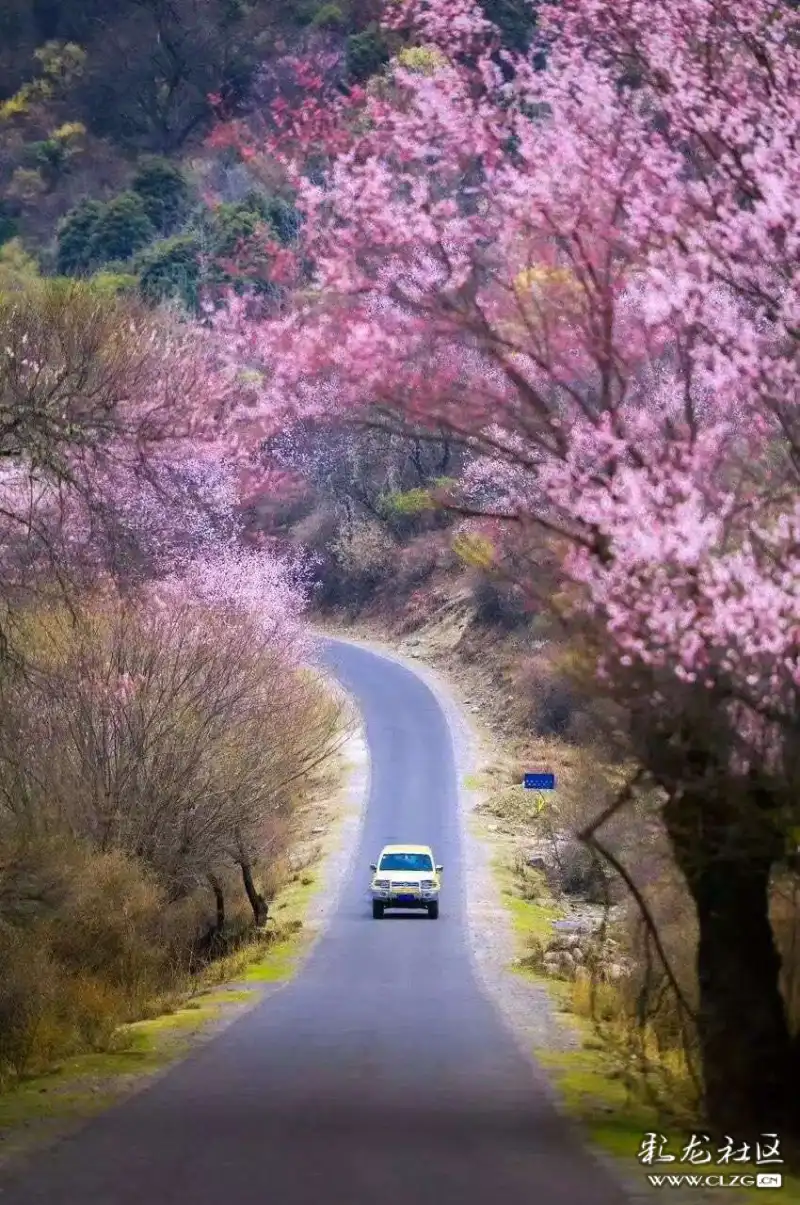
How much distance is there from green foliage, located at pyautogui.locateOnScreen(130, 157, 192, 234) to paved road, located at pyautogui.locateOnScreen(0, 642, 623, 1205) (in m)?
43.2

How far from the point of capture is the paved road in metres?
12.4

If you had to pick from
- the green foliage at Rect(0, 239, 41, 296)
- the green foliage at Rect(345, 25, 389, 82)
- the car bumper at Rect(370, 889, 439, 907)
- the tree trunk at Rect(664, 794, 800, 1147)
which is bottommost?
the car bumper at Rect(370, 889, 439, 907)

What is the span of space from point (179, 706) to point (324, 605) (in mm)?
58556

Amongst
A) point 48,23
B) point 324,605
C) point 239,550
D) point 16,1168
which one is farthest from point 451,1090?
point 48,23

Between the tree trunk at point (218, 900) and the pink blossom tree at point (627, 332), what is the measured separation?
2240 centimetres

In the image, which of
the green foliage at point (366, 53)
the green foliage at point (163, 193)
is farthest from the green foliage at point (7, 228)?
the green foliage at point (366, 53)

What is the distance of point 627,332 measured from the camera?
15.2 metres


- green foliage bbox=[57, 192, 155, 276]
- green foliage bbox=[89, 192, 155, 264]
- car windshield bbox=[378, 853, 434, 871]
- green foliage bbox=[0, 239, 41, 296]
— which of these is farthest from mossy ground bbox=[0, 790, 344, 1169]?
green foliage bbox=[89, 192, 155, 264]

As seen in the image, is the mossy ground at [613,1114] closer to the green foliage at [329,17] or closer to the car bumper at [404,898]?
the car bumper at [404,898]

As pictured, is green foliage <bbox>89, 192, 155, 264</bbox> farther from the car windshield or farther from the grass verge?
the car windshield

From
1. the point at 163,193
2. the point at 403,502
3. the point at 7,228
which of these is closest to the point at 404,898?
the point at 403,502

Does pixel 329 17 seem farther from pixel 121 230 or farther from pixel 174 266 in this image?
pixel 121 230

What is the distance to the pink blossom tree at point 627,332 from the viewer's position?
13.1m

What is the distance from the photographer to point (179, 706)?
1328 inches
